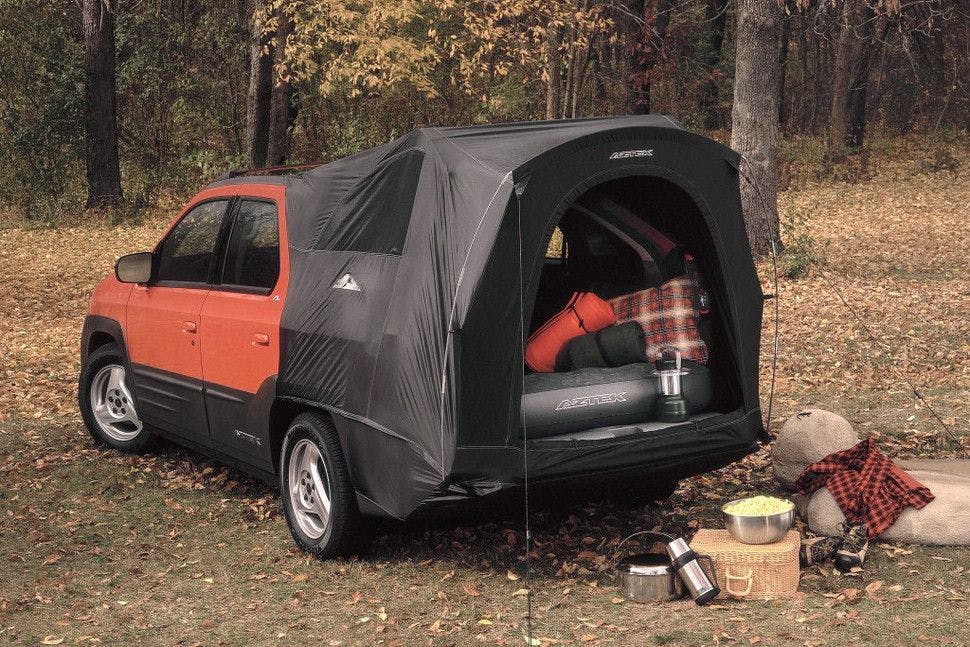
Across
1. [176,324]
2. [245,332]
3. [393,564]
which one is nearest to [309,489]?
[393,564]

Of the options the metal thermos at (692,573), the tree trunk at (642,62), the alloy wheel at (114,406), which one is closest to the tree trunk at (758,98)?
the tree trunk at (642,62)

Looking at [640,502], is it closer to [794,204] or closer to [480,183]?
[480,183]

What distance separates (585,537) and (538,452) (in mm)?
1212

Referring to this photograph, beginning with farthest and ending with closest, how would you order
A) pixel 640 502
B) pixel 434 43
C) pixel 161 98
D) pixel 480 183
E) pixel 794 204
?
1. pixel 161 98
2. pixel 794 204
3. pixel 434 43
4. pixel 640 502
5. pixel 480 183

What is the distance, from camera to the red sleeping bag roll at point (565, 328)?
648 centimetres

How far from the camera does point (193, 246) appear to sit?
25.7 feet

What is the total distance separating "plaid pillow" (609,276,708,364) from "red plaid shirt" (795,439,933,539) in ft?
2.96

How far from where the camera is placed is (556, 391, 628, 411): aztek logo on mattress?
20.0ft

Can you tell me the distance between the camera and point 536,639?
5332 mm

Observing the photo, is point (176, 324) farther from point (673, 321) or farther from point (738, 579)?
point (738, 579)

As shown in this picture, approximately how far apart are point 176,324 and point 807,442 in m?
3.63

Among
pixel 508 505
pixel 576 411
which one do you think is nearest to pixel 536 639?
pixel 508 505

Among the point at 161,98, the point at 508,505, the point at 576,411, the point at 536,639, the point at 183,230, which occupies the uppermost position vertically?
the point at 161,98

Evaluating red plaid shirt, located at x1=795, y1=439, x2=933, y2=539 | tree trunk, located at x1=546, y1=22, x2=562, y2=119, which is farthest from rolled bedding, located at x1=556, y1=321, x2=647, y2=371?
tree trunk, located at x1=546, y1=22, x2=562, y2=119
